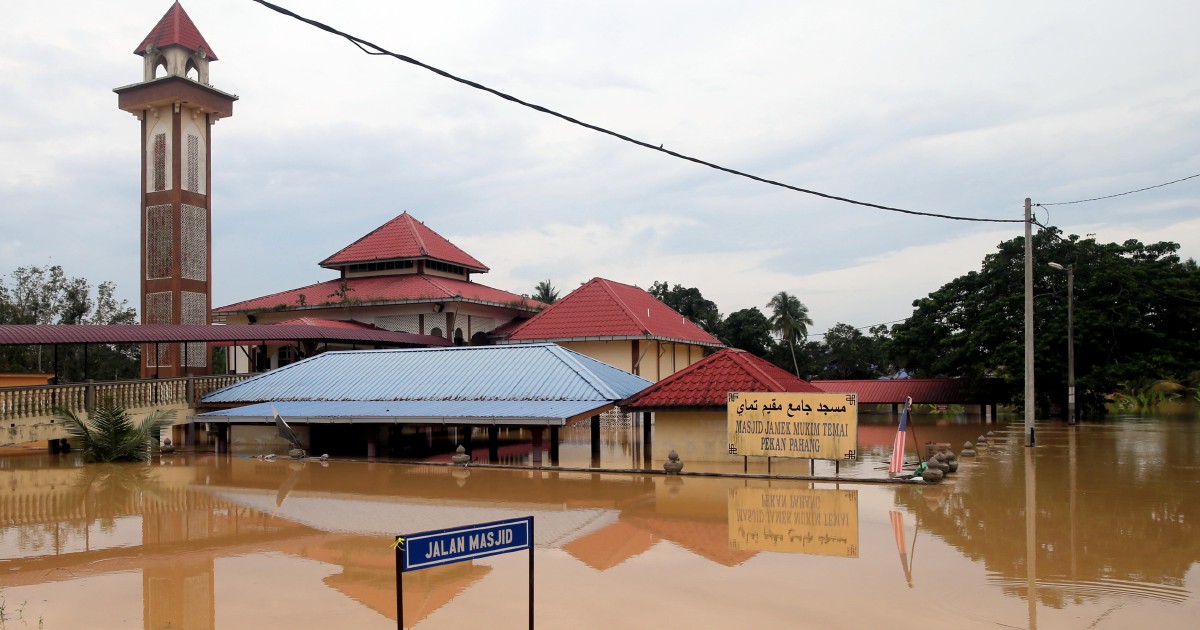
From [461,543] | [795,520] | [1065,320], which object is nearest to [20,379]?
[795,520]

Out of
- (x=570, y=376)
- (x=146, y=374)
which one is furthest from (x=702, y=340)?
(x=146, y=374)

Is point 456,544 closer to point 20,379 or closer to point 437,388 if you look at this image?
point 437,388

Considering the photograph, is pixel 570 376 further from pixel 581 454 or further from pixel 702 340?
pixel 702 340

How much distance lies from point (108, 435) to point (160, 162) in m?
16.9

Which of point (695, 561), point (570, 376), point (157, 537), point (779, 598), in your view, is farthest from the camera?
point (570, 376)

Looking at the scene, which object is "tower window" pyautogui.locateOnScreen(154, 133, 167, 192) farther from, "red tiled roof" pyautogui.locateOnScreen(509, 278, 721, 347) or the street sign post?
the street sign post

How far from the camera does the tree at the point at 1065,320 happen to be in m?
36.8

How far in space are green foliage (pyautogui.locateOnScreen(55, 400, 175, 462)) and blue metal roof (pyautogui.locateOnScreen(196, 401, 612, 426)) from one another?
1755mm

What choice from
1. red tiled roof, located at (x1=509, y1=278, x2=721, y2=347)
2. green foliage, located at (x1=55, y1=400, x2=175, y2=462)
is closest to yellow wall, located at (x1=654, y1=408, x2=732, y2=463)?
red tiled roof, located at (x1=509, y1=278, x2=721, y2=347)

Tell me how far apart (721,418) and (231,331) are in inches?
656

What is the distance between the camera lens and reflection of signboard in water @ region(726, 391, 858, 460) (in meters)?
18.3

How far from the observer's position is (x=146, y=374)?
3619 cm

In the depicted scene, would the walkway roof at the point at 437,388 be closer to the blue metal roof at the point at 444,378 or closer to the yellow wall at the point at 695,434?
the blue metal roof at the point at 444,378

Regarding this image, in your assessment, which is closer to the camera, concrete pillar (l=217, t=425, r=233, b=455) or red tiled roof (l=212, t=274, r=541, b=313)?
concrete pillar (l=217, t=425, r=233, b=455)
